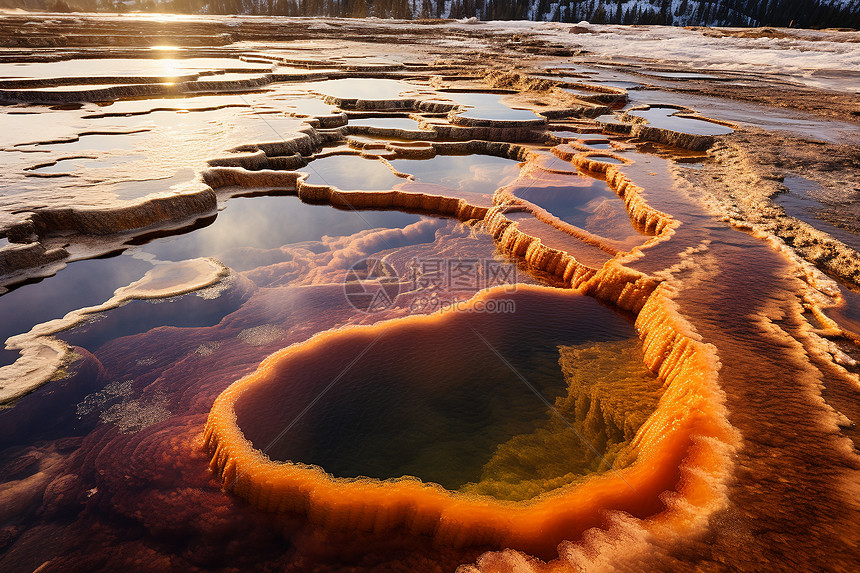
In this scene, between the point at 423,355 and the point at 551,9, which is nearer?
the point at 423,355

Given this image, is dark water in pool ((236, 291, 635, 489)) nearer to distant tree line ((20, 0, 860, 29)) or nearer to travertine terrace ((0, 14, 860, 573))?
travertine terrace ((0, 14, 860, 573))

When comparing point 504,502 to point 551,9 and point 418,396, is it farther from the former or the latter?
point 551,9

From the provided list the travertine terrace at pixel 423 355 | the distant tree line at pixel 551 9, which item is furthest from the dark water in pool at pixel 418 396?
the distant tree line at pixel 551 9

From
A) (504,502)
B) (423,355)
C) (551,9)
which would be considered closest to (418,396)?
(423,355)

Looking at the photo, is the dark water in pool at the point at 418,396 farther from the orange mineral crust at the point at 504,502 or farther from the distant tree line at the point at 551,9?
the distant tree line at the point at 551,9

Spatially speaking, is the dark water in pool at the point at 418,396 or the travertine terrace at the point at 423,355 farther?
the dark water in pool at the point at 418,396
